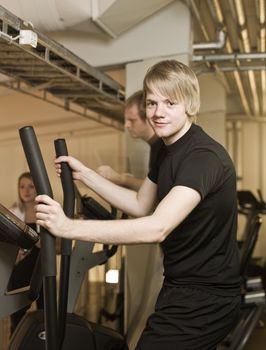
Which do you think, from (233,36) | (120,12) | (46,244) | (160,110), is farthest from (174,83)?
(233,36)

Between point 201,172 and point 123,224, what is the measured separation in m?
0.29

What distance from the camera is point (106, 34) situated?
4277 millimetres

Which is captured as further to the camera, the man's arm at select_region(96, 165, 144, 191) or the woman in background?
the man's arm at select_region(96, 165, 144, 191)

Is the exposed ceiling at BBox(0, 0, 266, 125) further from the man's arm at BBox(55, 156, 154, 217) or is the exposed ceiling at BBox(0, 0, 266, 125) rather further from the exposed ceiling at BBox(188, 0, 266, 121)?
the man's arm at BBox(55, 156, 154, 217)

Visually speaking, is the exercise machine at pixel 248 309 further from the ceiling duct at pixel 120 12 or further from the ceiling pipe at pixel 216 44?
the ceiling duct at pixel 120 12

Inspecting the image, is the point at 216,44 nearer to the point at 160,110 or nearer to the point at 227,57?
the point at 227,57

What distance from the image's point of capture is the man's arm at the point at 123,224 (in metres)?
1.59

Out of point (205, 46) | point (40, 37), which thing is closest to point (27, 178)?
point (40, 37)

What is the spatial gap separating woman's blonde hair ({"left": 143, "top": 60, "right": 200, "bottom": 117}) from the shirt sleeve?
18 cm

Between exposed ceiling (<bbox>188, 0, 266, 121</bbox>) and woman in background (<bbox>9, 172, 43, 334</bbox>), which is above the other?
exposed ceiling (<bbox>188, 0, 266, 121</bbox>)

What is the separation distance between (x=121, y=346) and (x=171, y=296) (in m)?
1.21

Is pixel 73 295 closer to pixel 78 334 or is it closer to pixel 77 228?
pixel 78 334

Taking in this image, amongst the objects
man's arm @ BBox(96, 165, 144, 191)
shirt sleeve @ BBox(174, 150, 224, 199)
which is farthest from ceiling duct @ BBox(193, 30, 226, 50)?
Result: shirt sleeve @ BBox(174, 150, 224, 199)

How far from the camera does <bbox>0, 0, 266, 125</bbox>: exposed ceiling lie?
3.30 m
